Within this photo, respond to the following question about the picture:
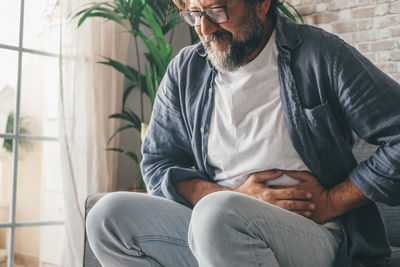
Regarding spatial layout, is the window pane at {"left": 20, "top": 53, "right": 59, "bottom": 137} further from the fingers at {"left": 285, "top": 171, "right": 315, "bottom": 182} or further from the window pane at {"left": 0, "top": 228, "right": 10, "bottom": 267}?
the fingers at {"left": 285, "top": 171, "right": 315, "bottom": 182}

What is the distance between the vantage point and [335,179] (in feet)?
4.07

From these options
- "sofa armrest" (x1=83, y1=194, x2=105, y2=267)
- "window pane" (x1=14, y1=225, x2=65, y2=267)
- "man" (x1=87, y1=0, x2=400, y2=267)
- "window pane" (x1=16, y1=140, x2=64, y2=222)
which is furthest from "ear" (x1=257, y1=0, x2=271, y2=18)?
"window pane" (x1=14, y1=225, x2=65, y2=267)

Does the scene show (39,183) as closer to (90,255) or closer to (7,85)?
(7,85)

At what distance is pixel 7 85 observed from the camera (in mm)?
2518

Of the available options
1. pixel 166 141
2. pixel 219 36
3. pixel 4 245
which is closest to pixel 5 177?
pixel 4 245

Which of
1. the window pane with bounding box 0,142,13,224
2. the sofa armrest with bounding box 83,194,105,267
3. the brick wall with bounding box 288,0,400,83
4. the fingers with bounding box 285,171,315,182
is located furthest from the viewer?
the brick wall with bounding box 288,0,400,83

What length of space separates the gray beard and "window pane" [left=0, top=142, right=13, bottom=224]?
1.53 m

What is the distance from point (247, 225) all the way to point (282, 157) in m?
0.26

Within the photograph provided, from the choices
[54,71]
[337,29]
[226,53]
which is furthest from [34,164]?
[337,29]

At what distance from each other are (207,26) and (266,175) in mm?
392

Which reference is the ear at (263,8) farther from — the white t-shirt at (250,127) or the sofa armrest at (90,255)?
the sofa armrest at (90,255)

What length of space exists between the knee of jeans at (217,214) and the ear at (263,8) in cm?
53

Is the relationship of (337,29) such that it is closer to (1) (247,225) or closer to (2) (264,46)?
(2) (264,46)

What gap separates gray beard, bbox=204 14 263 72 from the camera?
1.31m
